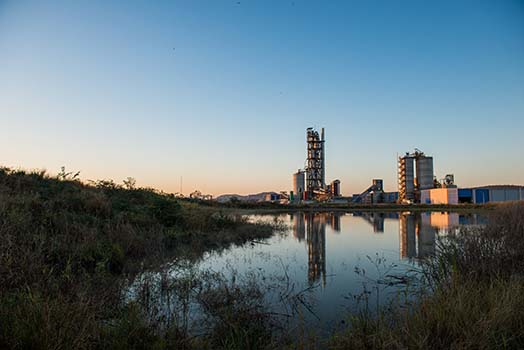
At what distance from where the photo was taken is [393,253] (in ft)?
40.6

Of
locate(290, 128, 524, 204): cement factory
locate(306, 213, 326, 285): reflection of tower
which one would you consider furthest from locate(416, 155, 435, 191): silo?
locate(306, 213, 326, 285): reflection of tower

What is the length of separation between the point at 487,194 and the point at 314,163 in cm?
3247

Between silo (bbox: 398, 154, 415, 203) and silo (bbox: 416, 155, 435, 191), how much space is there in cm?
129

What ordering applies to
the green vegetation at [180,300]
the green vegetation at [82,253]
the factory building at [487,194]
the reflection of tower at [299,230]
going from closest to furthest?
1. the green vegetation at [180,300]
2. the green vegetation at [82,253]
3. the reflection of tower at [299,230]
4. the factory building at [487,194]

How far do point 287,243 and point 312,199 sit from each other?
51.1 meters

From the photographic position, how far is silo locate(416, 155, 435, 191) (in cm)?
6391

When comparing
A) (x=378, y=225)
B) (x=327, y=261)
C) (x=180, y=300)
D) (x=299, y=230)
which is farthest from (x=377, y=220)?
(x=180, y=300)

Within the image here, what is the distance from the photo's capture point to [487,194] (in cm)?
5956

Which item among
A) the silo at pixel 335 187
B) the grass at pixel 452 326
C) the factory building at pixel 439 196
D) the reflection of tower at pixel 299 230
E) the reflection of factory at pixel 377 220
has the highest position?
the silo at pixel 335 187

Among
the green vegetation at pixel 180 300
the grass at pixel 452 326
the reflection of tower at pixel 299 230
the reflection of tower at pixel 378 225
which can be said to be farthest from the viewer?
the reflection of tower at pixel 378 225

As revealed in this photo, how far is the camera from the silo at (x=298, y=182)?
231 ft

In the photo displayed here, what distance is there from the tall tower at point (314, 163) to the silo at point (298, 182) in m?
3.65

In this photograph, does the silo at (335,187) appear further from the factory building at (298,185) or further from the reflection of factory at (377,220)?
the reflection of factory at (377,220)

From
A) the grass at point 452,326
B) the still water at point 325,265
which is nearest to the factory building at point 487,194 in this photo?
the still water at point 325,265
